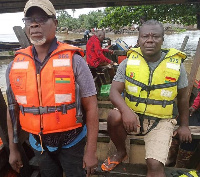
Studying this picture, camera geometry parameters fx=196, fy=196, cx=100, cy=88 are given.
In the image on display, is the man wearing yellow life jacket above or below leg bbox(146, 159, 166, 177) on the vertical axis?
above

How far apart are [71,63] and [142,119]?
1028 mm

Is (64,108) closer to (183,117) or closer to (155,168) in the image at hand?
(155,168)

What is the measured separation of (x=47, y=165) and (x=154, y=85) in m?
1.40

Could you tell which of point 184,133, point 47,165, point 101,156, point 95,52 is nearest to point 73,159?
point 47,165

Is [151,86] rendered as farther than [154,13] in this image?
No

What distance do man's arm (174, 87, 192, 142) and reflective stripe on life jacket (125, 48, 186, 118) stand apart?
104 millimetres

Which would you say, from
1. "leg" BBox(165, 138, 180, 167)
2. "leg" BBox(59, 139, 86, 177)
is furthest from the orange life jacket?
"leg" BBox(165, 138, 180, 167)

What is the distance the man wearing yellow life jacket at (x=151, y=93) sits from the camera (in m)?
2.08

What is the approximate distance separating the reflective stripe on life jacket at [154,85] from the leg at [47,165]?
1.04m

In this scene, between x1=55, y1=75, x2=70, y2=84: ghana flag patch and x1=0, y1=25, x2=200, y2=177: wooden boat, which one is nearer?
x1=55, y1=75, x2=70, y2=84: ghana flag patch

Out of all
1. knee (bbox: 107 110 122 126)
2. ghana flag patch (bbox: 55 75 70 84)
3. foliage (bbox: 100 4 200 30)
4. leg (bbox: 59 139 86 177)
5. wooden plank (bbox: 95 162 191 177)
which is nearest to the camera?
ghana flag patch (bbox: 55 75 70 84)

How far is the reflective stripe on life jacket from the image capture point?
2.11 meters

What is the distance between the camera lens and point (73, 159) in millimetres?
1908

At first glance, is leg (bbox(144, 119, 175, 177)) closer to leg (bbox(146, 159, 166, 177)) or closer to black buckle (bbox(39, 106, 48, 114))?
leg (bbox(146, 159, 166, 177))
